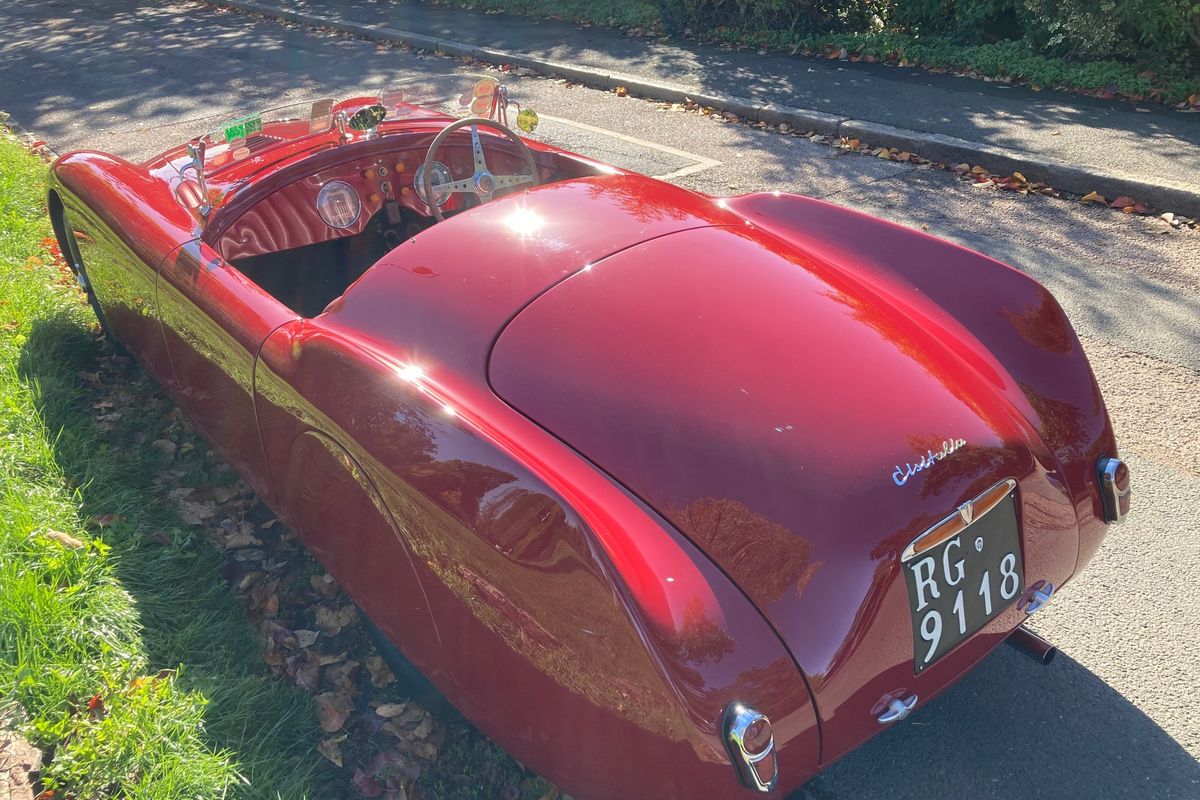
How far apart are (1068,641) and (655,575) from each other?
1.55 m

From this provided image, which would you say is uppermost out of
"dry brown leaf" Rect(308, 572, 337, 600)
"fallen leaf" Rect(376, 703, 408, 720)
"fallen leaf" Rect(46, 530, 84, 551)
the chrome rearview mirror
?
the chrome rearview mirror

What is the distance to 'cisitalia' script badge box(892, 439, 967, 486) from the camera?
1.94 metres

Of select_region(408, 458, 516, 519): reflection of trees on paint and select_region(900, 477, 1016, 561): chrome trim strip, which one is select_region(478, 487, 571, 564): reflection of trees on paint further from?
select_region(900, 477, 1016, 561): chrome trim strip

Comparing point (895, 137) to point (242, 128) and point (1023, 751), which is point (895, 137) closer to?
point (242, 128)

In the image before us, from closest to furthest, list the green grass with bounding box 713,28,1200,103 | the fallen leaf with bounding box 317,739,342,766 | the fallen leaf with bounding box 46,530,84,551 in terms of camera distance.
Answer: the fallen leaf with bounding box 317,739,342,766 < the fallen leaf with bounding box 46,530,84,551 < the green grass with bounding box 713,28,1200,103

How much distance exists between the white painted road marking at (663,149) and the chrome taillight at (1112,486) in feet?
13.5

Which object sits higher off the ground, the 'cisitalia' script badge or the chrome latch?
the 'cisitalia' script badge

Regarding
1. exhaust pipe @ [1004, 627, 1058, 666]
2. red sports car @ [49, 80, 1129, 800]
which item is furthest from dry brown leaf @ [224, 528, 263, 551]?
exhaust pipe @ [1004, 627, 1058, 666]

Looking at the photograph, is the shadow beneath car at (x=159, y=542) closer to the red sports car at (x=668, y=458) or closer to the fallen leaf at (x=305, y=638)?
the fallen leaf at (x=305, y=638)

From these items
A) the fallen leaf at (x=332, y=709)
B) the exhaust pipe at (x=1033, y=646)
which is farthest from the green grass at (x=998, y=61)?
the fallen leaf at (x=332, y=709)

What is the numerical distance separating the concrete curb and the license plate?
4.40 m

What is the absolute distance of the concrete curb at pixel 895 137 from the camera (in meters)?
5.62

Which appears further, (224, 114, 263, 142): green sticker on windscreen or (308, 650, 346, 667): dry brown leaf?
(224, 114, 263, 142): green sticker on windscreen

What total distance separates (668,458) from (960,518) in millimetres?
607
